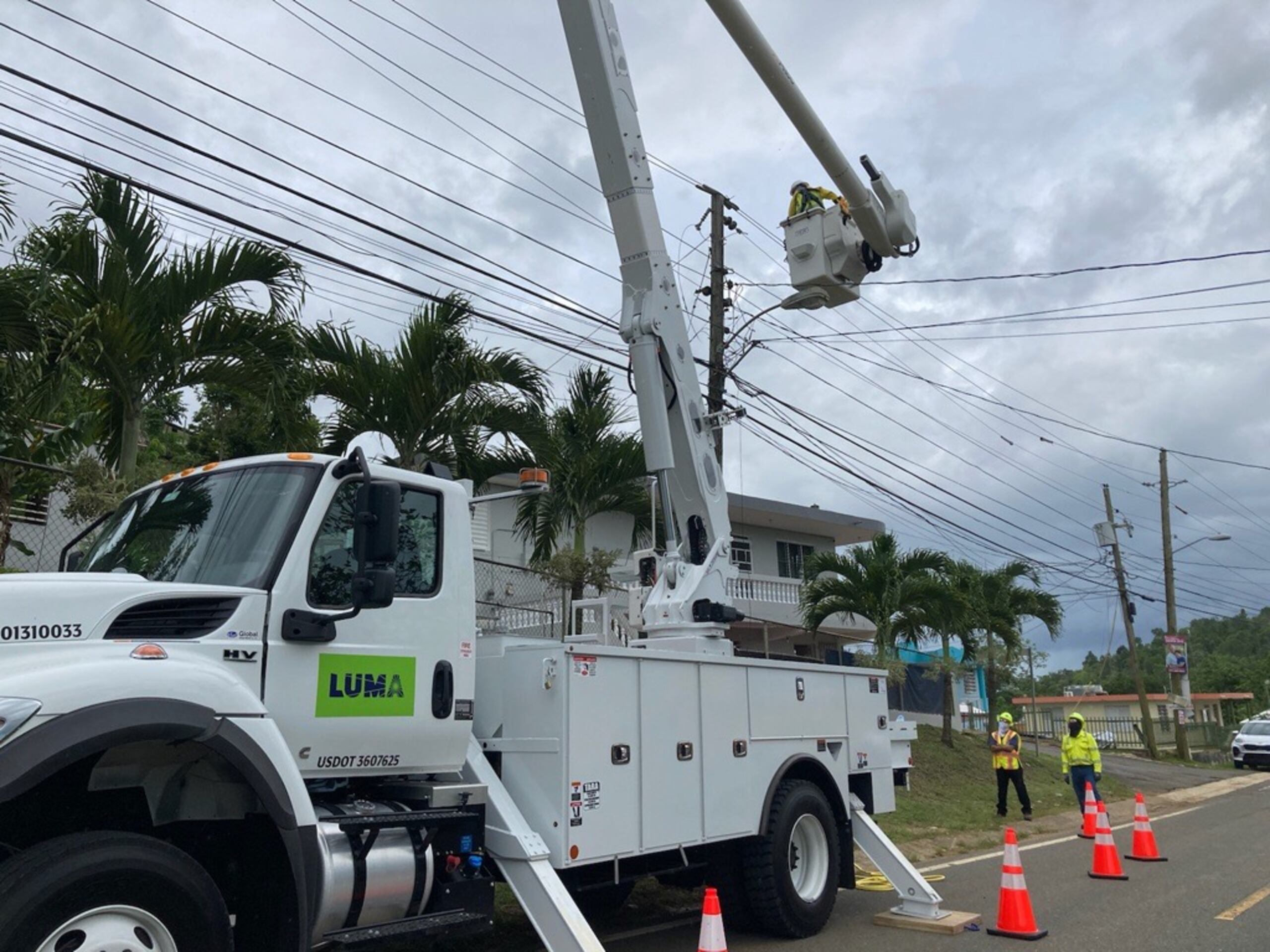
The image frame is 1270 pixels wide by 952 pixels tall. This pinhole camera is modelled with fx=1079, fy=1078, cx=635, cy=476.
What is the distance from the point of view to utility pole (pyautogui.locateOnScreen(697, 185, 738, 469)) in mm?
16000

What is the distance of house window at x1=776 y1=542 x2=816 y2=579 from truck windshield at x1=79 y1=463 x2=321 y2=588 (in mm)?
25303

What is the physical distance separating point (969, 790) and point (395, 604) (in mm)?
15868

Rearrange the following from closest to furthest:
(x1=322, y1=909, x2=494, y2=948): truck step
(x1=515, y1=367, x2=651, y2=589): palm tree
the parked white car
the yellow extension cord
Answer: (x1=322, y1=909, x2=494, y2=948): truck step, the yellow extension cord, (x1=515, y1=367, x2=651, y2=589): palm tree, the parked white car

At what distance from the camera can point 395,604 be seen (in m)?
5.44

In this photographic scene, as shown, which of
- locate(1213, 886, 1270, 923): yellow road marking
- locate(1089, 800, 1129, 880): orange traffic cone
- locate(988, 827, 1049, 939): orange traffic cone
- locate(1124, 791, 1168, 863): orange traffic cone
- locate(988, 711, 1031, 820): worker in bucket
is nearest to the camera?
locate(988, 827, 1049, 939): orange traffic cone

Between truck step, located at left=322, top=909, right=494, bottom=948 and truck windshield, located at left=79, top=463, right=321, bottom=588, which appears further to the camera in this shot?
truck windshield, located at left=79, top=463, right=321, bottom=588

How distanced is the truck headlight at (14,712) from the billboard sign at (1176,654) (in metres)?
35.2

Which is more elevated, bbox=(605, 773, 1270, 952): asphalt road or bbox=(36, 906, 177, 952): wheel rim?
bbox=(36, 906, 177, 952): wheel rim

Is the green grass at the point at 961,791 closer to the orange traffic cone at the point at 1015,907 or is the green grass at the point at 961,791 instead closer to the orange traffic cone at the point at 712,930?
the orange traffic cone at the point at 1015,907

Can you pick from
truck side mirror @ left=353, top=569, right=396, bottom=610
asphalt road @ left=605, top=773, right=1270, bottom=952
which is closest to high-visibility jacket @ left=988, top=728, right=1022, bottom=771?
asphalt road @ left=605, top=773, right=1270, bottom=952

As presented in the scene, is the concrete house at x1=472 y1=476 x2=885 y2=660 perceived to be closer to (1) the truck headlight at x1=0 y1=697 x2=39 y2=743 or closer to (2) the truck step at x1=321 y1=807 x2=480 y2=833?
(2) the truck step at x1=321 y1=807 x2=480 y2=833

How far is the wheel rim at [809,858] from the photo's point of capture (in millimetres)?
7910

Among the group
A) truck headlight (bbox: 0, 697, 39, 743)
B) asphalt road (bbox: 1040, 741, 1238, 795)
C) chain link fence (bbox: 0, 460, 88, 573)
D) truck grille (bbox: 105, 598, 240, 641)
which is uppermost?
chain link fence (bbox: 0, 460, 88, 573)

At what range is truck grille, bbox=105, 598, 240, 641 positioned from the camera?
14.6ft
